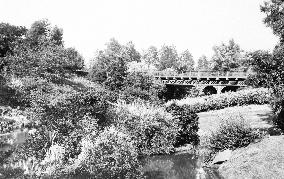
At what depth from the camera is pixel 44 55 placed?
38.6 metres

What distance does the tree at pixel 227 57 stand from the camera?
3199 inches

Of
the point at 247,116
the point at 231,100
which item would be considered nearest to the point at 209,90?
the point at 231,100

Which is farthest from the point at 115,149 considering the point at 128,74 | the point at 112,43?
the point at 112,43

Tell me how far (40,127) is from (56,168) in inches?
119

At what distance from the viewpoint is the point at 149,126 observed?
921 inches

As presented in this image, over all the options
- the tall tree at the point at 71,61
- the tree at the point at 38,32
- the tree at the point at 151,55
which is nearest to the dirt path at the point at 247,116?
the tall tree at the point at 71,61

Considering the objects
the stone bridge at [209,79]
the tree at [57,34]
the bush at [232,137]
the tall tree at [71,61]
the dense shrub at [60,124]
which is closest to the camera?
the dense shrub at [60,124]

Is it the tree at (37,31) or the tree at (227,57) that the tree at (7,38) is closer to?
the tree at (37,31)

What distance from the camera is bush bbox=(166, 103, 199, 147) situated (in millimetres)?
25891

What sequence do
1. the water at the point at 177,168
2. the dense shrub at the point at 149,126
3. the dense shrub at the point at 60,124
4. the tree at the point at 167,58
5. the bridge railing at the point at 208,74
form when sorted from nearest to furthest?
the dense shrub at the point at 60,124 < the water at the point at 177,168 < the dense shrub at the point at 149,126 < the bridge railing at the point at 208,74 < the tree at the point at 167,58

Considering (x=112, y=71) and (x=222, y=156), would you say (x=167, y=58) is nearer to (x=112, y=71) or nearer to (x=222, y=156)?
(x=112, y=71)

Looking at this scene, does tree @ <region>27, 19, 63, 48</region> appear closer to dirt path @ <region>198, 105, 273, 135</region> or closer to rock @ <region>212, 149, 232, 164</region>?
dirt path @ <region>198, 105, 273, 135</region>

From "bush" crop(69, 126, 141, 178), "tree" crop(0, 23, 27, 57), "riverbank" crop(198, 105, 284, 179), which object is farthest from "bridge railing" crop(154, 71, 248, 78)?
"bush" crop(69, 126, 141, 178)

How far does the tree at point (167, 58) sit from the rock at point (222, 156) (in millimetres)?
89253
